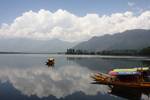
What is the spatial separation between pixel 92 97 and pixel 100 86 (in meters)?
10.7

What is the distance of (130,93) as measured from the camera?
41.7 meters

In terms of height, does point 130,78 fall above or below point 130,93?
above

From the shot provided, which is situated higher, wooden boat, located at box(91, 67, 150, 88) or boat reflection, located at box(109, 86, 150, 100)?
wooden boat, located at box(91, 67, 150, 88)

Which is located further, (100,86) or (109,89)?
(100,86)

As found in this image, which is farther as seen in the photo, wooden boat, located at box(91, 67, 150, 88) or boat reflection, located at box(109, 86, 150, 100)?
wooden boat, located at box(91, 67, 150, 88)

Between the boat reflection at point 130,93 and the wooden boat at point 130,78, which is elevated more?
the wooden boat at point 130,78

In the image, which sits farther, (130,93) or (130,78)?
(130,78)

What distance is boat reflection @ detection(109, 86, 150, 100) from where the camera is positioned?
3847 centimetres

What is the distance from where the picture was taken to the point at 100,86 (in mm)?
49219

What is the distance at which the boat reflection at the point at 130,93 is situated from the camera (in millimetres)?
38469

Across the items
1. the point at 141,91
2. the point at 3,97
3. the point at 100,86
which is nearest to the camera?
the point at 3,97

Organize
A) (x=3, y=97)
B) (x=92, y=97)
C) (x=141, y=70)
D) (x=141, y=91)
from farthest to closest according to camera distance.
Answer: (x=141, y=70)
(x=141, y=91)
(x=92, y=97)
(x=3, y=97)

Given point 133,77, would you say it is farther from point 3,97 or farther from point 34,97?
point 3,97

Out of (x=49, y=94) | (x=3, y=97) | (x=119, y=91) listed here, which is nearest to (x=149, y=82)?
(x=119, y=91)
